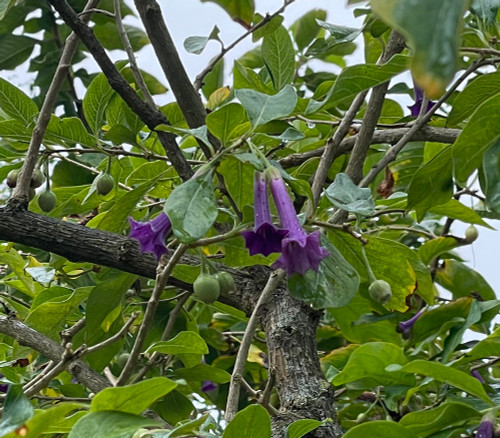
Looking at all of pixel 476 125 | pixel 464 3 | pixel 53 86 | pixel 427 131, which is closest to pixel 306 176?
pixel 427 131

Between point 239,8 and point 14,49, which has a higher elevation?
point 239,8

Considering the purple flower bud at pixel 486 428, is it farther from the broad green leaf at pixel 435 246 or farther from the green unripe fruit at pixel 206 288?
the broad green leaf at pixel 435 246

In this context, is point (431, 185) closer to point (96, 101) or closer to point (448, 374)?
point (448, 374)

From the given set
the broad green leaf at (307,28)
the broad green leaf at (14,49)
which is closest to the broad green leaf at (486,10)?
the broad green leaf at (307,28)

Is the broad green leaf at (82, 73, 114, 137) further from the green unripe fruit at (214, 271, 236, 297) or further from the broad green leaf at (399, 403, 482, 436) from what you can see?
the broad green leaf at (399, 403, 482, 436)

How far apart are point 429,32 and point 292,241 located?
494mm

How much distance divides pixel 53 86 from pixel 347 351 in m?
0.63

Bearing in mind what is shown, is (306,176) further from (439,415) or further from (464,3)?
(464,3)

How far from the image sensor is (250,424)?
23.1 inches

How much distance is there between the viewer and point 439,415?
2.30 ft

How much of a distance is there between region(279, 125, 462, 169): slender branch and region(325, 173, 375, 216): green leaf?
0.88 ft

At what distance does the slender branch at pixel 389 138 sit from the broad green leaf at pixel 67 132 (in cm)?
28

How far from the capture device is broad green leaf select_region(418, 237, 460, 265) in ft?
4.08

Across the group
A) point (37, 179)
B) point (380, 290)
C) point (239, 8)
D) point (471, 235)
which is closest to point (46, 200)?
point (37, 179)
